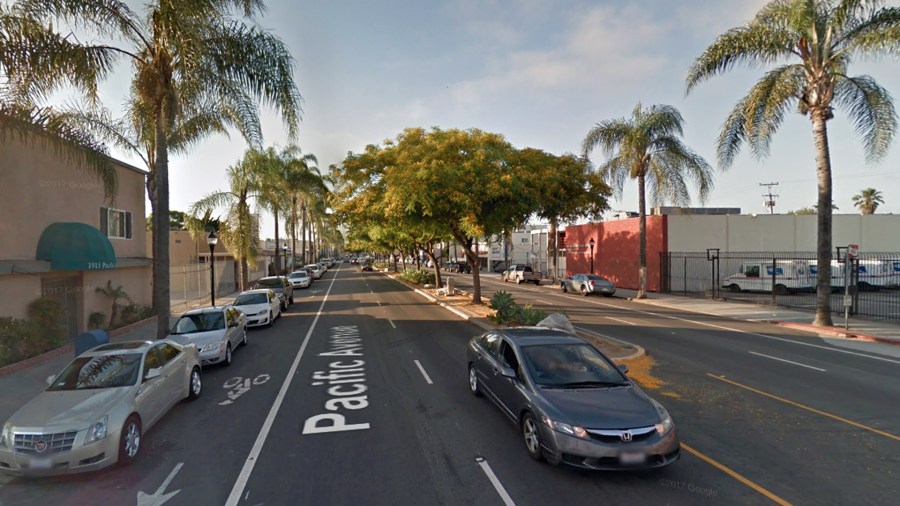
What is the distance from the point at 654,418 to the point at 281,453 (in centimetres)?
487

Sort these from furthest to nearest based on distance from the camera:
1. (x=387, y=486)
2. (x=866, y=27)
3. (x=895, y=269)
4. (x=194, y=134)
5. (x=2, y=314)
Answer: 1. (x=895, y=269)
2. (x=194, y=134)
3. (x=866, y=27)
4. (x=2, y=314)
5. (x=387, y=486)

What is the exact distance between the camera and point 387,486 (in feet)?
17.3

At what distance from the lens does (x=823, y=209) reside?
16.8m

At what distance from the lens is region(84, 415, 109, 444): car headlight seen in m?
5.59

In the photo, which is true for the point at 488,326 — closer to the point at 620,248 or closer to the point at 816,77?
the point at 816,77

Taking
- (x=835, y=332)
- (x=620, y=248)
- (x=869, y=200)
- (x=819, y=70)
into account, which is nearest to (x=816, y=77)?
(x=819, y=70)

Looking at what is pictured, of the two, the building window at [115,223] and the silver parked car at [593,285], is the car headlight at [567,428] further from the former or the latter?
the silver parked car at [593,285]

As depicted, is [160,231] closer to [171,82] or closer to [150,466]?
[171,82]

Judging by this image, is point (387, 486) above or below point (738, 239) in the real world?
below

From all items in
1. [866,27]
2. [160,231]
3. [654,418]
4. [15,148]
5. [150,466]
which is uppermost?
[866,27]

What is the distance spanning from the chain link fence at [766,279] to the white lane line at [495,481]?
80.5 feet

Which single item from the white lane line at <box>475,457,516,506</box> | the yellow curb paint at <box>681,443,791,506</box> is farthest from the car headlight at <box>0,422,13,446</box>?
the yellow curb paint at <box>681,443,791,506</box>

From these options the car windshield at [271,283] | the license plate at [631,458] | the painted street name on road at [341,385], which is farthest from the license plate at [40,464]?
the car windshield at [271,283]

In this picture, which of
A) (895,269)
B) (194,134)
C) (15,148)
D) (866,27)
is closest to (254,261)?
(194,134)
